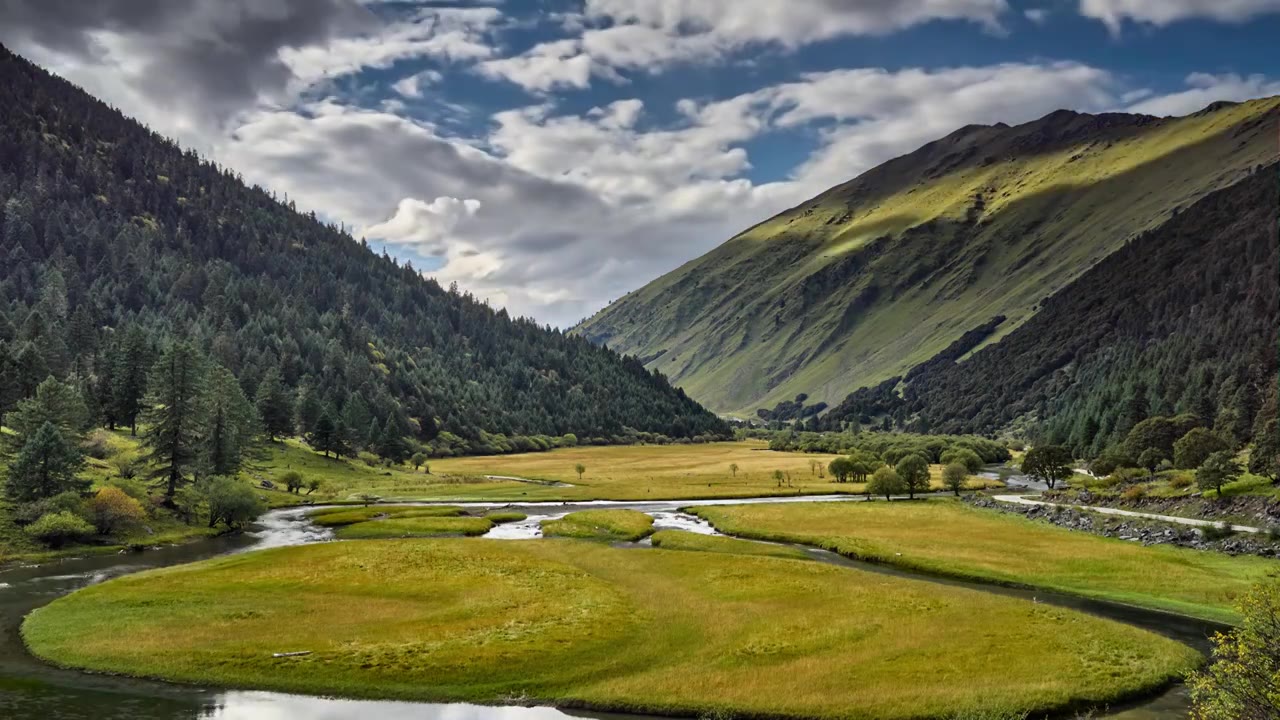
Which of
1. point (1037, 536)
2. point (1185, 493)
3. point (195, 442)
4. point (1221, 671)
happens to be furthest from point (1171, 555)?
point (195, 442)

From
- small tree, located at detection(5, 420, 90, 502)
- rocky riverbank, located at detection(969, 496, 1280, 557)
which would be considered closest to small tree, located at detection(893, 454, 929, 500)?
rocky riverbank, located at detection(969, 496, 1280, 557)

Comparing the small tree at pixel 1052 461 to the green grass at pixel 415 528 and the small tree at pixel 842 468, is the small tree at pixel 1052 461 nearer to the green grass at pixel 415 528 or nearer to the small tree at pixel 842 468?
the small tree at pixel 842 468

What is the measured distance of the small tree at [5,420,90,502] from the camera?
82938mm

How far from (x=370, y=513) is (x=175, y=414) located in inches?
1165

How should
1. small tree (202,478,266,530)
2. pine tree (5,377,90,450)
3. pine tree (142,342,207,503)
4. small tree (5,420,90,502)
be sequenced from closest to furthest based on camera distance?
small tree (5,420,90,502), pine tree (5,377,90,450), small tree (202,478,266,530), pine tree (142,342,207,503)

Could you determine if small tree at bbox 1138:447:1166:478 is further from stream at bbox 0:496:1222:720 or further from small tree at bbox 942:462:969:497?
stream at bbox 0:496:1222:720

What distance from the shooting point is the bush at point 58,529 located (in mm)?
78750

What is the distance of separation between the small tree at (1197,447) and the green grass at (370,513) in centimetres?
11873

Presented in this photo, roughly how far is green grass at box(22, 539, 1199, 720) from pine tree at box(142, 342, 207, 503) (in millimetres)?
36829

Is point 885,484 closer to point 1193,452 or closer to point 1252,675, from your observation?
point 1193,452

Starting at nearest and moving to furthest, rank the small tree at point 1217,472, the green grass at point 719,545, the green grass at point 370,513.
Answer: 1. the green grass at point 719,545
2. the small tree at point 1217,472
3. the green grass at point 370,513

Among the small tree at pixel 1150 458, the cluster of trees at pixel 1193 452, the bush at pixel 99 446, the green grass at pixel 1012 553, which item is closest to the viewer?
the green grass at pixel 1012 553

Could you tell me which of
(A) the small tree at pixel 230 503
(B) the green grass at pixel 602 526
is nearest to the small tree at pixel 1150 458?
(B) the green grass at pixel 602 526

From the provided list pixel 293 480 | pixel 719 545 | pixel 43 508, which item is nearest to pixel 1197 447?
pixel 719 545
